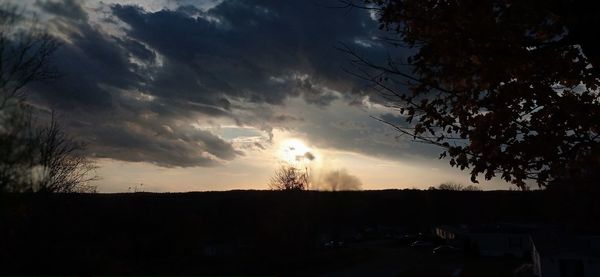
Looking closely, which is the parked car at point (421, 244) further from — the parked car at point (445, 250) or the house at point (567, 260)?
the house at point (567, 260)

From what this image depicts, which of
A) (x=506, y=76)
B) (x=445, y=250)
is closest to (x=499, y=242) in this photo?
(x=445, y=250)

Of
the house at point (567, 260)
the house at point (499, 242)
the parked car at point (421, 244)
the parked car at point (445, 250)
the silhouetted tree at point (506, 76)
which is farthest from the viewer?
the parked car at point (421, 244)

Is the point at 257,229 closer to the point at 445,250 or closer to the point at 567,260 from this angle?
the point at 445,250

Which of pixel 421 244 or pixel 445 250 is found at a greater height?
pixel 421 244

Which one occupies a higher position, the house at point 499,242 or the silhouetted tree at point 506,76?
the silhouetted tree at point 506,76

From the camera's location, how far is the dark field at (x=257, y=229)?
43.7 meters

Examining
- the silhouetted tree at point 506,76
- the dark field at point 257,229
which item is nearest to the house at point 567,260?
the dark field at point 257,229

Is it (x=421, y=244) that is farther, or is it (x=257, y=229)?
(x=257, y=229)

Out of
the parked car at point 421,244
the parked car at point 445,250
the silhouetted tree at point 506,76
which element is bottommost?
the parked car at point 445,250

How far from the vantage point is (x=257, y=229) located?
313ft

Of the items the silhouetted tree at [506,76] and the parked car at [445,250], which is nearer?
the silhouetted tree at [506,76]

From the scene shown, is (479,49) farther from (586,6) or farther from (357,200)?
(357,200)

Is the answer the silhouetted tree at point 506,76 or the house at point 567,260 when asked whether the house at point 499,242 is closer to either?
the house at point 567,260

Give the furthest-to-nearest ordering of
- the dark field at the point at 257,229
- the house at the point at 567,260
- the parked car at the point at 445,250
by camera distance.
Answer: the parked car at the point at 445,250 < the dark field at the point at 257,229 < the house at the point at 567,260
